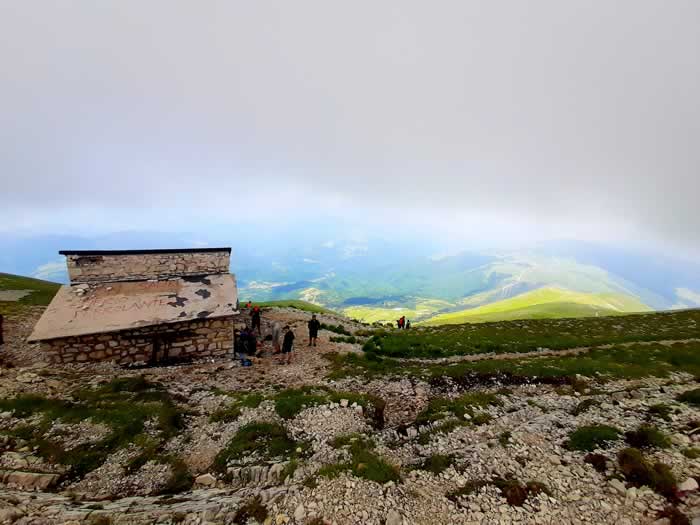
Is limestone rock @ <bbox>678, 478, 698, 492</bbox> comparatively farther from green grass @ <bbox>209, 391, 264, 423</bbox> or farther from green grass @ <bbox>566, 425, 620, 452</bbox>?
green grass @ <bbox>209, 391, 264, 423</bbox>

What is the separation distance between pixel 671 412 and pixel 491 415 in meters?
6.33

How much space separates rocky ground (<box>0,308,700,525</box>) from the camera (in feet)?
24.3

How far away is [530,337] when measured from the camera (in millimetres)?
28141

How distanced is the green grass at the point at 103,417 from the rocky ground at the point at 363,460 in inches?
5.3

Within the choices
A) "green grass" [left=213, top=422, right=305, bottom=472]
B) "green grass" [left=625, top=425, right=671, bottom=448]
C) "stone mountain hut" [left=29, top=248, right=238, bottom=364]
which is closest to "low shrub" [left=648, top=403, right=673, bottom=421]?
"green grass" [left=625, top=425, right=671, bottom=448]

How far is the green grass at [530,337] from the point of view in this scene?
947 inches

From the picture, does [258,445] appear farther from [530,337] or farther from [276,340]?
[530,337]

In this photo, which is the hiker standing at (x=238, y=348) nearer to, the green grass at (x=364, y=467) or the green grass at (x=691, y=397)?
the green grass at (x=364, y=467)

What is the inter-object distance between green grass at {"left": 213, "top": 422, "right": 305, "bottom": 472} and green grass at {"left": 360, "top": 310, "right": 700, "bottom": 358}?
13115 millimetres

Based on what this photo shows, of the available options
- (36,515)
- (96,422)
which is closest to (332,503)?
(36,515)

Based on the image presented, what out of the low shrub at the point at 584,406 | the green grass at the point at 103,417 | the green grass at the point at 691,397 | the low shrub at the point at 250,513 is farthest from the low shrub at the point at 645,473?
the green grass at the point at 103,417

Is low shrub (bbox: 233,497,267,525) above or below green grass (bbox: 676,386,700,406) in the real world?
below

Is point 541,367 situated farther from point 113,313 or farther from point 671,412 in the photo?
point 113,313

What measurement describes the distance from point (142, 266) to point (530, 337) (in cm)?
3639
